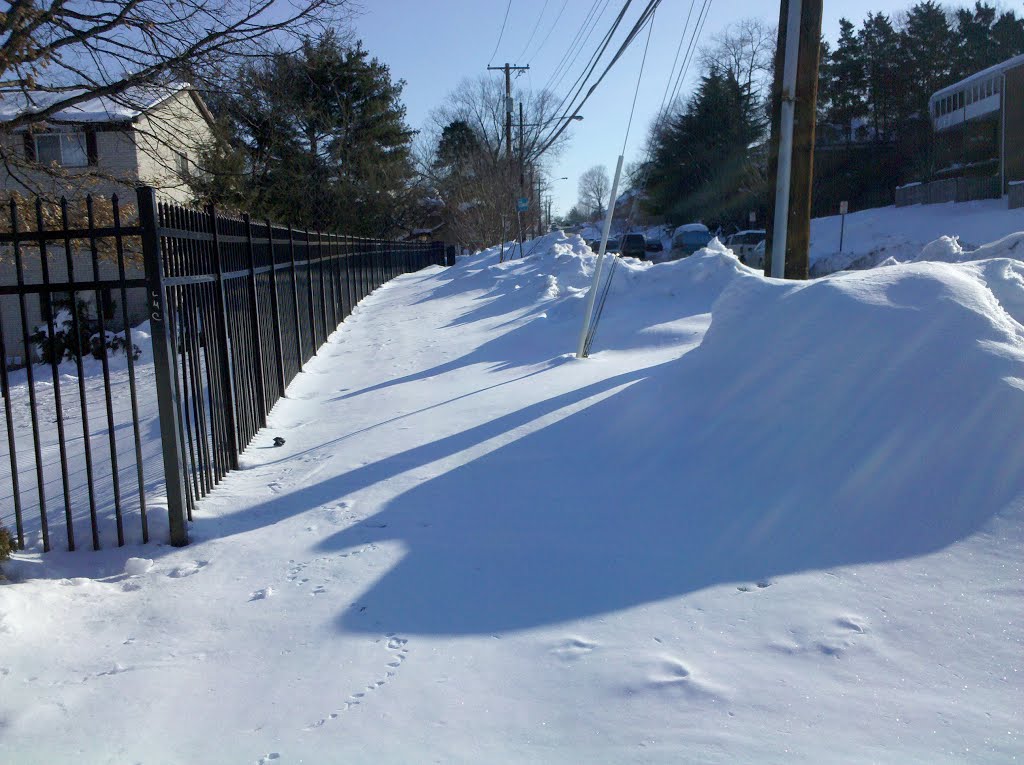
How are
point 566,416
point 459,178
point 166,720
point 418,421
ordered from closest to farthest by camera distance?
point 166,720 < point 566,416 < point 418,421 < point 459,178

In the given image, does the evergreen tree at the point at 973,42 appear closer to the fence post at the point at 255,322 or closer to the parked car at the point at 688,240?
the parked car at the point at 688,240

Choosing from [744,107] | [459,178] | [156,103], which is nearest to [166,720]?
[156,103]

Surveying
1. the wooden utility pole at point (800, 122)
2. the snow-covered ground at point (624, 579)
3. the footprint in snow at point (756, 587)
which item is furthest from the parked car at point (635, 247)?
the footprint in snow at point (756, 587)

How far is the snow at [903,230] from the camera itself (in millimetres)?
36031

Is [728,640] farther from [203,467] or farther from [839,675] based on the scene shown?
[203,467]

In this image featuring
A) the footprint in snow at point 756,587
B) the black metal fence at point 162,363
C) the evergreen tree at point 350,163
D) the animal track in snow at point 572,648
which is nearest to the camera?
the animal track in snow at point 572,648

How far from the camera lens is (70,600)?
4.29 meters

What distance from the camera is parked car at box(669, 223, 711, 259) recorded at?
136 ft

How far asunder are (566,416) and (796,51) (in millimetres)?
4664

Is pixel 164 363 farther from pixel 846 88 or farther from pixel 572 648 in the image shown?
pixel 846 88

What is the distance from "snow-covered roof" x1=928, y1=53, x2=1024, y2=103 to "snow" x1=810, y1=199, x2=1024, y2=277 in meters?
7.05

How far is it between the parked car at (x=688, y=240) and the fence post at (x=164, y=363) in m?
37.6

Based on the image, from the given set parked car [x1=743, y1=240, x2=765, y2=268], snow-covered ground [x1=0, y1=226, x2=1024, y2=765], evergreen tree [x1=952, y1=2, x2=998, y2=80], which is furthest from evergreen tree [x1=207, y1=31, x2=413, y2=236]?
evergreen tree [x1=952, y1=2, x2=998, y2=80]

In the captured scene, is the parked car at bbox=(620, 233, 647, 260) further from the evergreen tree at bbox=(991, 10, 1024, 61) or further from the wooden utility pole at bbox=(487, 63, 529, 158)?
the evergreen tree at bbox=(991, 10, 1024, 61)
